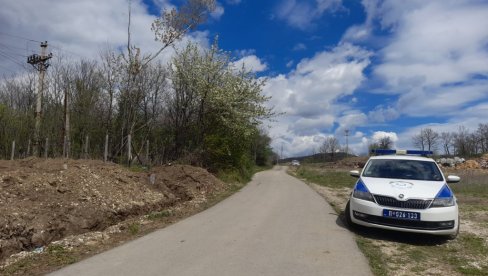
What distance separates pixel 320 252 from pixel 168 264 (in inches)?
101

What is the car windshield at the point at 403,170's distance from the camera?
354 inches

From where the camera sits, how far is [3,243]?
21.9ft

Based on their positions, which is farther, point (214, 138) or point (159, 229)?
point (214, 138)

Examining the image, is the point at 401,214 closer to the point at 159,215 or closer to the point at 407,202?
the point at 407,202

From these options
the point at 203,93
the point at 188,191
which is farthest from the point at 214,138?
the point at 188,191

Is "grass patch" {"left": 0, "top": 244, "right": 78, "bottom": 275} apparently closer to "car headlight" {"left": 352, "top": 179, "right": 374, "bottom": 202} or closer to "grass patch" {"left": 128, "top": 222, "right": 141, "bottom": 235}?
"grass patch" {"left": 128, "top": 222, "right": 141, "bottom": 235}

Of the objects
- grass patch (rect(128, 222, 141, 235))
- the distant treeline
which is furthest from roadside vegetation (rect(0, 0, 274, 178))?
grass patch (rect(128, 222, 141, 235))

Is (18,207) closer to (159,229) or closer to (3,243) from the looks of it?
(3,243)

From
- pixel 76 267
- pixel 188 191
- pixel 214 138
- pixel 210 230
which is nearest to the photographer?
pixel 76 267

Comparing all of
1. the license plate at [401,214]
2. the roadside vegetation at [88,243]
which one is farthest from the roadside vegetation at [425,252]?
the roadside vegetation at [88,243]

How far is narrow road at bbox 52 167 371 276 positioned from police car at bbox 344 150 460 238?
683mm

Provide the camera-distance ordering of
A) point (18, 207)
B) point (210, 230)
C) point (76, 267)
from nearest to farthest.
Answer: point (76, 267) < point (18, 207) < point (210, 230)

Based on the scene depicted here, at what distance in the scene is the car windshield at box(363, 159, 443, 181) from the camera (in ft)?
29.5

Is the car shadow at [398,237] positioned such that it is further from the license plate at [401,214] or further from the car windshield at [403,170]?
the car windshield at [403,170]
